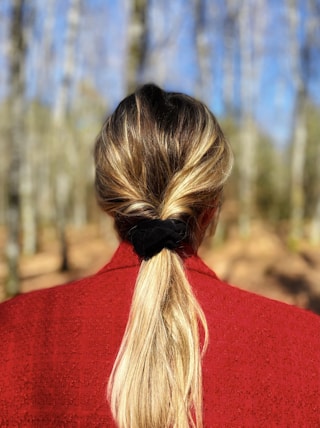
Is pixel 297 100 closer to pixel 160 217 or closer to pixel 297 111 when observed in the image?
pixel 297 111

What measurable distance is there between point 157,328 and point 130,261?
20 cm

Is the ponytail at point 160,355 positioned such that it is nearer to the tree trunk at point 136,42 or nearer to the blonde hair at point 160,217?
the blonde hair at point 160,217

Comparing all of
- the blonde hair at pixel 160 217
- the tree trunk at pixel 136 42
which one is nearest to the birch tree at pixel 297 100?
the tree trunk at pixel 136 42

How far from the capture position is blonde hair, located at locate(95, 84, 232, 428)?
1.21 meters

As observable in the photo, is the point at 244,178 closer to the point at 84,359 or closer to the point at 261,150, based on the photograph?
the point at 261,150

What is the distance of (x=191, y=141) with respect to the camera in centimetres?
129

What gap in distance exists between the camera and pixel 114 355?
1.23 meters

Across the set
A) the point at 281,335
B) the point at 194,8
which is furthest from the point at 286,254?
the point at 281,335

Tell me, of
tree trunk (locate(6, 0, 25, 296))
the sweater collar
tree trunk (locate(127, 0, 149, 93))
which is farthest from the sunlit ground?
the sweater collar

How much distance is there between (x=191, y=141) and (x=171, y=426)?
73 cm

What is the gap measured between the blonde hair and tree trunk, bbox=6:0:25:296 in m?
6.59

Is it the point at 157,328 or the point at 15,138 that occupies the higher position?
the point at 157,328

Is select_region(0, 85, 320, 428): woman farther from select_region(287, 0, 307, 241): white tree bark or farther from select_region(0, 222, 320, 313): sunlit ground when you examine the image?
select_region(287, 0, 307, 241): white tree bark

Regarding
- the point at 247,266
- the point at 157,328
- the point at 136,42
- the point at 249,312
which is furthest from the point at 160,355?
the point at 247,266
